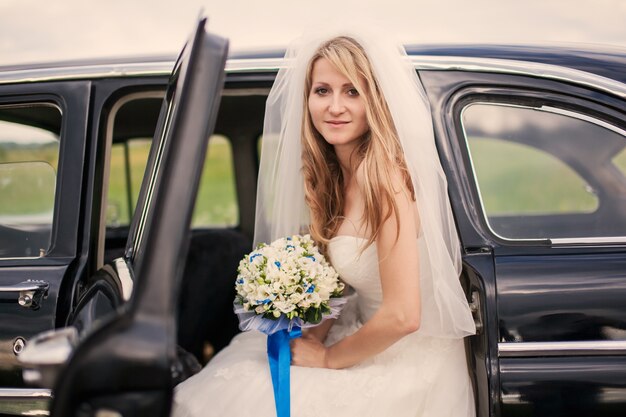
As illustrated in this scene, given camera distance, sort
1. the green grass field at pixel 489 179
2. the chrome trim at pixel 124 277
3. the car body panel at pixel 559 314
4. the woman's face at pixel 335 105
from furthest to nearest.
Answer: the green grass field at pixel 489 179 < the woman's face at pixel 335 105 < the car body panel at pixel 559 314 < the chrome trim at pixel 124 277

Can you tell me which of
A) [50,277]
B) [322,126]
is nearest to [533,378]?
[322,126]

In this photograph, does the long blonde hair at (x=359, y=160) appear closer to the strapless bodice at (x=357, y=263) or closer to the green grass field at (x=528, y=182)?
the strapless bodice at (x=357, y=263)

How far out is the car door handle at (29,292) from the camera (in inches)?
79.5

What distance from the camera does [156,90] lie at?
7.49 feet

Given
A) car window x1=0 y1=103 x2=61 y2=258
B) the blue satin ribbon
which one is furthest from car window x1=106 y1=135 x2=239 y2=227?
the blue satin ribbon

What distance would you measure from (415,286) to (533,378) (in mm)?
440

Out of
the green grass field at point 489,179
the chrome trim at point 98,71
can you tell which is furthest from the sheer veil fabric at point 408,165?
the chrome trim at point 98,71

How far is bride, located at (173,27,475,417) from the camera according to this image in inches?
76.9

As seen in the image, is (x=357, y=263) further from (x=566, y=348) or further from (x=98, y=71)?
(x=98, y=71)

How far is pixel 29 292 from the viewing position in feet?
6.66

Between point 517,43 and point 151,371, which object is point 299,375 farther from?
point 517,43

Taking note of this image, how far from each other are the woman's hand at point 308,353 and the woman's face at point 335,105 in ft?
2.41

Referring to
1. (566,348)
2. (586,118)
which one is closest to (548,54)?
(586,118)

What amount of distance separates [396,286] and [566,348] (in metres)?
0.53
